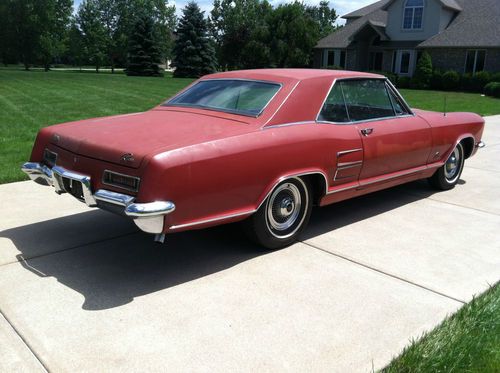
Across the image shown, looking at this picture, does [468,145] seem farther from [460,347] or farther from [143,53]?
[143,53]

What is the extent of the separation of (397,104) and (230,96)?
1.94m

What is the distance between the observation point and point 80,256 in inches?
159

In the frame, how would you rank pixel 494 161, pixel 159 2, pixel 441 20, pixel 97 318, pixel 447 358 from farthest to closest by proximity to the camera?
pixel 159 2, pixel 441 20, pixel 494 161, pixel 97 318, pixel 447 358

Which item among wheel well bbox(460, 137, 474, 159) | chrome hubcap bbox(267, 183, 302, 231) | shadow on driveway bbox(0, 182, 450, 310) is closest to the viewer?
shadow on driveway bbox(0, 182, 450, 310)

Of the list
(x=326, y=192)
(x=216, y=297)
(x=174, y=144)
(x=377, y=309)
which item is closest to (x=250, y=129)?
(x=174, y=144)

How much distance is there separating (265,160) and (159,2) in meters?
78.6

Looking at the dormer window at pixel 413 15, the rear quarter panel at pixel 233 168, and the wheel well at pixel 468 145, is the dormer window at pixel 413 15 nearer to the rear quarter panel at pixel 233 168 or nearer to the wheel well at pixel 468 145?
the wheel well at pixel 468 145

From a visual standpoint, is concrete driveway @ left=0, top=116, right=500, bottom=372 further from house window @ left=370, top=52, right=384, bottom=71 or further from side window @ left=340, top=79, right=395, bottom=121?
house window @ left=370, top=52, right=384, bottom=71

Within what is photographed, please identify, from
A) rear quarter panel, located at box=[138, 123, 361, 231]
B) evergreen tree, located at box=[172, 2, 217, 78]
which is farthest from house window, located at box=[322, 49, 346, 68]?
rear quarter panel, located at box=[138, 123, 361, 231]

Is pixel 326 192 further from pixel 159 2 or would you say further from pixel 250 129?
pixel 159 2

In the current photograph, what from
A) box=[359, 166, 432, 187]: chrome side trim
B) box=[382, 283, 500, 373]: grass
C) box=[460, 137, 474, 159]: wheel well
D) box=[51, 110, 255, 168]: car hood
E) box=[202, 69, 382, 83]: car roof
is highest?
box=[202, 69, 382, 83]: car roof

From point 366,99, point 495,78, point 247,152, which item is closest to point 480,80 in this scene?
point 495,78

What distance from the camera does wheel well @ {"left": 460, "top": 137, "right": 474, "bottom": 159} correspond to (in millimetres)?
6383

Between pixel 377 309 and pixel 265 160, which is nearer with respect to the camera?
pixel 377 309
